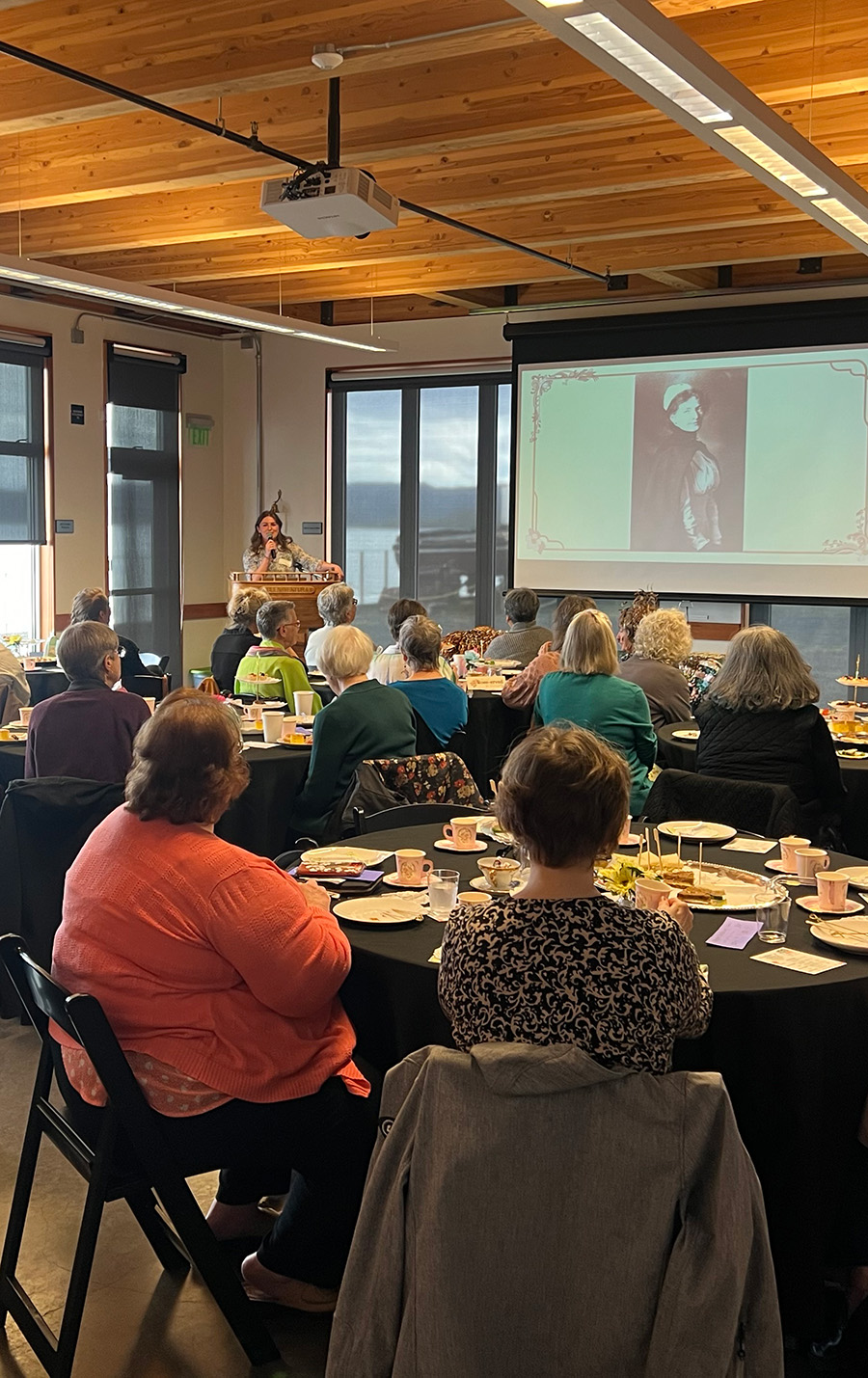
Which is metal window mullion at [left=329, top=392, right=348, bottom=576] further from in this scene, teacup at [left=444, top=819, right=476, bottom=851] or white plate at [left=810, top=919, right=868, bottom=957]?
white plate at [left=810, top=919, right=868, bottom=957]

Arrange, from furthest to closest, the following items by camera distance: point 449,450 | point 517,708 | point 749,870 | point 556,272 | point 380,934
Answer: point 449,450
point 556,272
point 517,708
point 749,870
point 380,934

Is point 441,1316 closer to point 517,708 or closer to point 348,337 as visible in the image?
point 517,708

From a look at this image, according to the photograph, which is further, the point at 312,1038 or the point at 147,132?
the point at 147,132

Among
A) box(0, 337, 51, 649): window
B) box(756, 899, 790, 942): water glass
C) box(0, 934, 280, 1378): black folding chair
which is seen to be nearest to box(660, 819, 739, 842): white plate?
box(756, 899, 790, 942): water glass

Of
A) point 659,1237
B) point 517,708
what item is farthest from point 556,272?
point 659,1237

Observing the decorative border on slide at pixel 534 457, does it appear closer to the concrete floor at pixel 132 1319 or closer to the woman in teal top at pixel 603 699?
the woman in teal top at pixel 603 699

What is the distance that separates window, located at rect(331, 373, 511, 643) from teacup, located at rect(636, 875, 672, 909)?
8.79 m

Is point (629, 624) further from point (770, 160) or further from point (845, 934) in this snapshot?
point (845, 934)

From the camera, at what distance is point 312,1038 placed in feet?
8.38

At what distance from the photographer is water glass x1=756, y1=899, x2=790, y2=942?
268 centimetres

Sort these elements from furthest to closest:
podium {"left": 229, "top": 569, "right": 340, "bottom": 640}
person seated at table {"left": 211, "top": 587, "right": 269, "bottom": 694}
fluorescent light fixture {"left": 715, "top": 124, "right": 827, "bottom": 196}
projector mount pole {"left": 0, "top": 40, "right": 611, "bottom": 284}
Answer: podium {"left": 229, "top": 569, "right": 340, "bottom": 640} → person seated at table {"left": 211, "top": 587, "right": 269, "bottom": 694} → projector mount pole {"left": 0, "top": 40, "right": 611, "bottom": 284} → fluorescent light fixture {"left": 715, "top": 124, "right": 827, "bottom": 196}

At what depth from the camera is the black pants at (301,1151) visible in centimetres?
244

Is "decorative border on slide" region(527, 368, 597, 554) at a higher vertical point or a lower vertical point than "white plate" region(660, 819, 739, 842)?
higher

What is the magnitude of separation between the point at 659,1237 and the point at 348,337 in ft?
28.7
